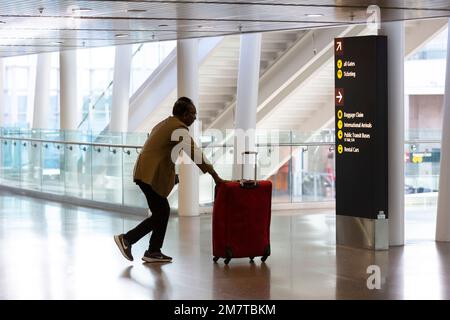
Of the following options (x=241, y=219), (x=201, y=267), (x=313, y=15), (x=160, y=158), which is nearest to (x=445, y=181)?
(x=313, y=15)

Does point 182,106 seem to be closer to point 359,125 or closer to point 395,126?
Result: point 359,125

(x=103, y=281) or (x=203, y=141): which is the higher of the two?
(x=203, y=141)

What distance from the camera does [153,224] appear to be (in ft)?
35.1

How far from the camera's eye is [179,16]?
12148mm

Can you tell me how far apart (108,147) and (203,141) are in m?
2.00

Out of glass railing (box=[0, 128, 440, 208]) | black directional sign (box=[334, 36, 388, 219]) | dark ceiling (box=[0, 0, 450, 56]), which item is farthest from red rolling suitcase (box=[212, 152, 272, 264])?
glass railing (box=[0, 128, 440, 208])

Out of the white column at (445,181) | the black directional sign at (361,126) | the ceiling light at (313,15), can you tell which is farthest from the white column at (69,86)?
the white column at (445,181)

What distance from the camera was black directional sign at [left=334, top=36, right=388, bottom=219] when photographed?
11.7m

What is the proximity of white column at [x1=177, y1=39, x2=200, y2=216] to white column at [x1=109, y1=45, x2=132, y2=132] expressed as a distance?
663cm

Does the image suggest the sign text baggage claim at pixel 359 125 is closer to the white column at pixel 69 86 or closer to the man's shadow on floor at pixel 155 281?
the man's shadow on floor at pixel 155 281

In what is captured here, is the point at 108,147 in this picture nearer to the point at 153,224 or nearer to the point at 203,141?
the point at 203,141

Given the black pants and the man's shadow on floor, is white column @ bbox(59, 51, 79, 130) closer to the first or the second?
the black pants
